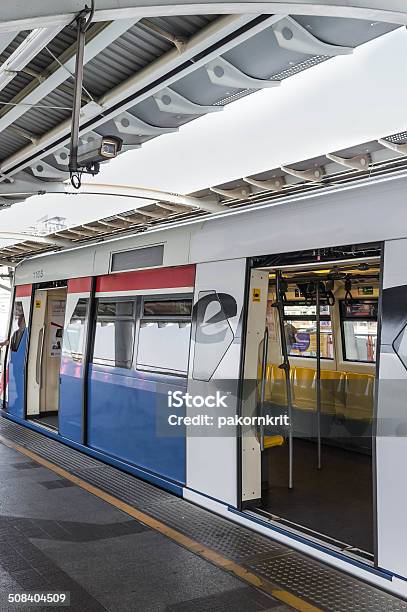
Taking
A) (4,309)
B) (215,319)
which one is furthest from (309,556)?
(4,309)

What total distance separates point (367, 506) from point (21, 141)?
490 centimetres

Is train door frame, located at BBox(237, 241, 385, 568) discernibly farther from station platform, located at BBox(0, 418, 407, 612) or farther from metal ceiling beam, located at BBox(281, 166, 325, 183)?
metal ceiling beam, located at BBox(281, 166, 325, 183)

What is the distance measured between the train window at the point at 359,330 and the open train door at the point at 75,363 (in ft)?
12.2

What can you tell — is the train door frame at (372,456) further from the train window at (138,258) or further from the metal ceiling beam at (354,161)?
the train window at (138,258)

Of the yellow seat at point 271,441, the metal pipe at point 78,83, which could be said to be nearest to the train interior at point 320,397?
the yellow seat at point 271,441

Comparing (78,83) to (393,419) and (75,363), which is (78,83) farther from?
(75,363)

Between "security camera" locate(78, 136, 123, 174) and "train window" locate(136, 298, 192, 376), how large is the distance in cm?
251

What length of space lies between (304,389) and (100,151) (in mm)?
5954

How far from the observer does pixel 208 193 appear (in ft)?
24.6

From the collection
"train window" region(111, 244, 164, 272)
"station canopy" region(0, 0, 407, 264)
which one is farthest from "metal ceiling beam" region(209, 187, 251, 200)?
"train window" region(111, 244, 164, 272)

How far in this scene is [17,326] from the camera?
34.7 feet

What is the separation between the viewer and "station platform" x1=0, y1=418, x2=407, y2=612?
3.96 m

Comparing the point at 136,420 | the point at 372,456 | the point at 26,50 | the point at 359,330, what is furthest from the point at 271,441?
the point at 26,50

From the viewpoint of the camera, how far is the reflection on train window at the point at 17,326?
10.4 meters
